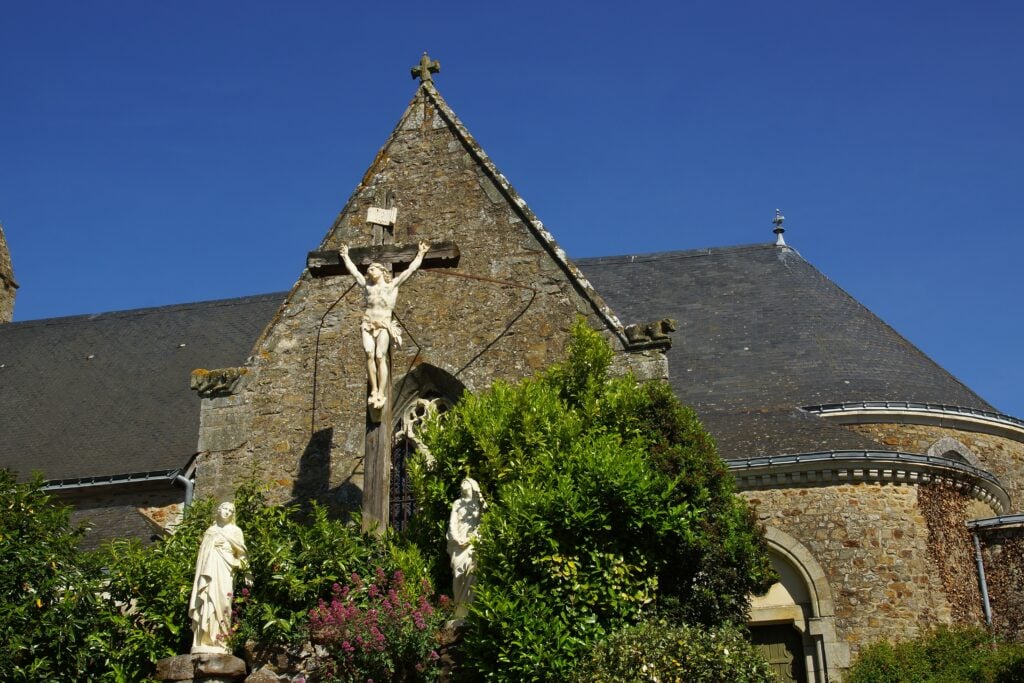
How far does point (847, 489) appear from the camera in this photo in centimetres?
1505

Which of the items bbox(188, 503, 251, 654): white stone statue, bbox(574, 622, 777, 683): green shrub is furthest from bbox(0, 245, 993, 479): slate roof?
bbox(188, 503, 251, 654): white stone statue

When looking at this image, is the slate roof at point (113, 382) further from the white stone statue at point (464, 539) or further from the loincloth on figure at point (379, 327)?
the white stone statue at point (464, 539)

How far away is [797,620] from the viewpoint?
48.9 ft

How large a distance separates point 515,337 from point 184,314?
11409 millimetres

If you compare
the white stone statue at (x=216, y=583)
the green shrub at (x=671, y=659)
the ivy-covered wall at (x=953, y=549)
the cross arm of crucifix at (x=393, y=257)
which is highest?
the cross arm of crucifix at (x=393, y=257)

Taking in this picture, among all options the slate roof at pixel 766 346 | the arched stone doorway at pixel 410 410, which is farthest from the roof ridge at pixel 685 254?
the arched stone doorway at pixel 410 410

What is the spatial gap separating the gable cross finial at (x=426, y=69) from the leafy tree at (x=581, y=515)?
453 centimetres

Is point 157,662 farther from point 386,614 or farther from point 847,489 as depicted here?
point 847,489

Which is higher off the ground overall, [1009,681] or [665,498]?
[665,498]

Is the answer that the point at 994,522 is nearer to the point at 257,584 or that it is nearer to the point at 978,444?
the point at 978,444

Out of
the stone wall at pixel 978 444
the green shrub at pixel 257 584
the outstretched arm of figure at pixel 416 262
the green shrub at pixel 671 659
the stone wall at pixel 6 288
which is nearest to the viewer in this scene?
the green shrub at pixel 671 659

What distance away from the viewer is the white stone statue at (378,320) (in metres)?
11.5

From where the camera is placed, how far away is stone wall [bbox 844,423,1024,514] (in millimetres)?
17250

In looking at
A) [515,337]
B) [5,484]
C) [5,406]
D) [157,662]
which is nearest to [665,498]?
[515,337]
